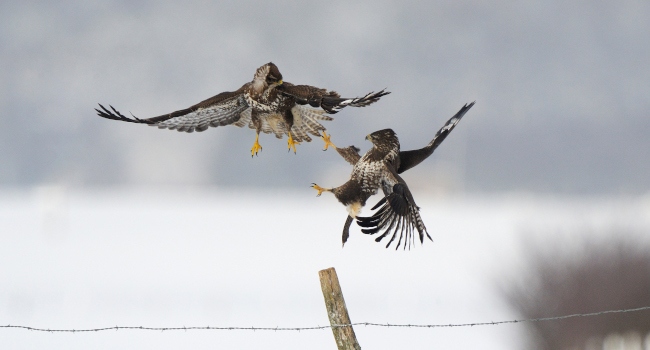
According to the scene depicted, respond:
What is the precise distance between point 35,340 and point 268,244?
10.9 m

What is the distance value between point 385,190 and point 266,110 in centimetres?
100

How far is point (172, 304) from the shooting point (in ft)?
50.3

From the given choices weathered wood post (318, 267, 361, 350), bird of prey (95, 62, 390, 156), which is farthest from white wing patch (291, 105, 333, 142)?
weathered wood post (318, 267, 361, 350)

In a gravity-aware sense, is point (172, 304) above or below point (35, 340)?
above

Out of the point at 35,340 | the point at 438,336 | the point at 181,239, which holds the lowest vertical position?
the point at 438,336

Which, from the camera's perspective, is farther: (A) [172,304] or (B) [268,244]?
(B) [268,244]

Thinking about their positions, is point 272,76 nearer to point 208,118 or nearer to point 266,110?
point 266,110

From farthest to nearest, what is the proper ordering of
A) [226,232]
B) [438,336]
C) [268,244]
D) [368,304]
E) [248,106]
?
[226,232] → [268,244] → [368,304] → [438,336] → [248,106]

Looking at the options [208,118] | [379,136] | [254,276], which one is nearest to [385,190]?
[379,136]

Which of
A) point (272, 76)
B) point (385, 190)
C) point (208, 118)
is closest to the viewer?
point (385, 190)

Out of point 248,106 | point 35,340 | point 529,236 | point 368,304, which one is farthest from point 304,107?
point 529,236

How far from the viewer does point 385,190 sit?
495 centimetres

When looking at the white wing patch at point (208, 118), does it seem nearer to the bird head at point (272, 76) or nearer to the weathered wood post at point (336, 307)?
the bird head at point (272, 76)

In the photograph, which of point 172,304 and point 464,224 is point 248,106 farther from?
A: point 464,224
